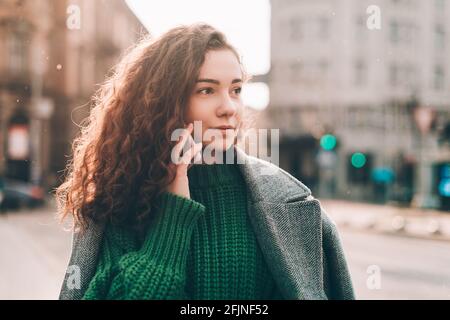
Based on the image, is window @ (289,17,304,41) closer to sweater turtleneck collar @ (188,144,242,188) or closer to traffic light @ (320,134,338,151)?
traffic light @ (320,134,338,151)

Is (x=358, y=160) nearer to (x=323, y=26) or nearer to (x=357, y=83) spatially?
(x=357, y=83)

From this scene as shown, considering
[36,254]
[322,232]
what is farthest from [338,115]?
[322,232]

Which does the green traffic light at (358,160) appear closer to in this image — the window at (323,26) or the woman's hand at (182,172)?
the window at (323,26)

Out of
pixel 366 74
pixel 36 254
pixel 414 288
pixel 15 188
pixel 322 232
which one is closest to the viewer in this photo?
pixel 322 232

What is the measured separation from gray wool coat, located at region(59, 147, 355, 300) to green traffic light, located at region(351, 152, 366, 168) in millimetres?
35215

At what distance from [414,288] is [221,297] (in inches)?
244

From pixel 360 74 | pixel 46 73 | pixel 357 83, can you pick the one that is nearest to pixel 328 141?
pixel 357 83

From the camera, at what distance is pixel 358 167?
119ft

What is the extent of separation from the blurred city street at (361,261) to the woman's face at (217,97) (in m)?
2.70

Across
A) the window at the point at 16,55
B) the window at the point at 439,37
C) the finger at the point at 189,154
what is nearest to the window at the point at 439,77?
the window at the point at 439,37

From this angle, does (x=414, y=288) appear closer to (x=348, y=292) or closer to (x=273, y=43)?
(x=348, y=292)

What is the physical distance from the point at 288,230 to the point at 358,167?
116 feet

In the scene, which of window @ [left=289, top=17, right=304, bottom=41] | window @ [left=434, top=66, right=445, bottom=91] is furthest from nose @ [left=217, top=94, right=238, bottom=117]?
window @ [left=289, top=17, right=304, bottom=41]

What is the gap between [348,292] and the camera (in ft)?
5.78
